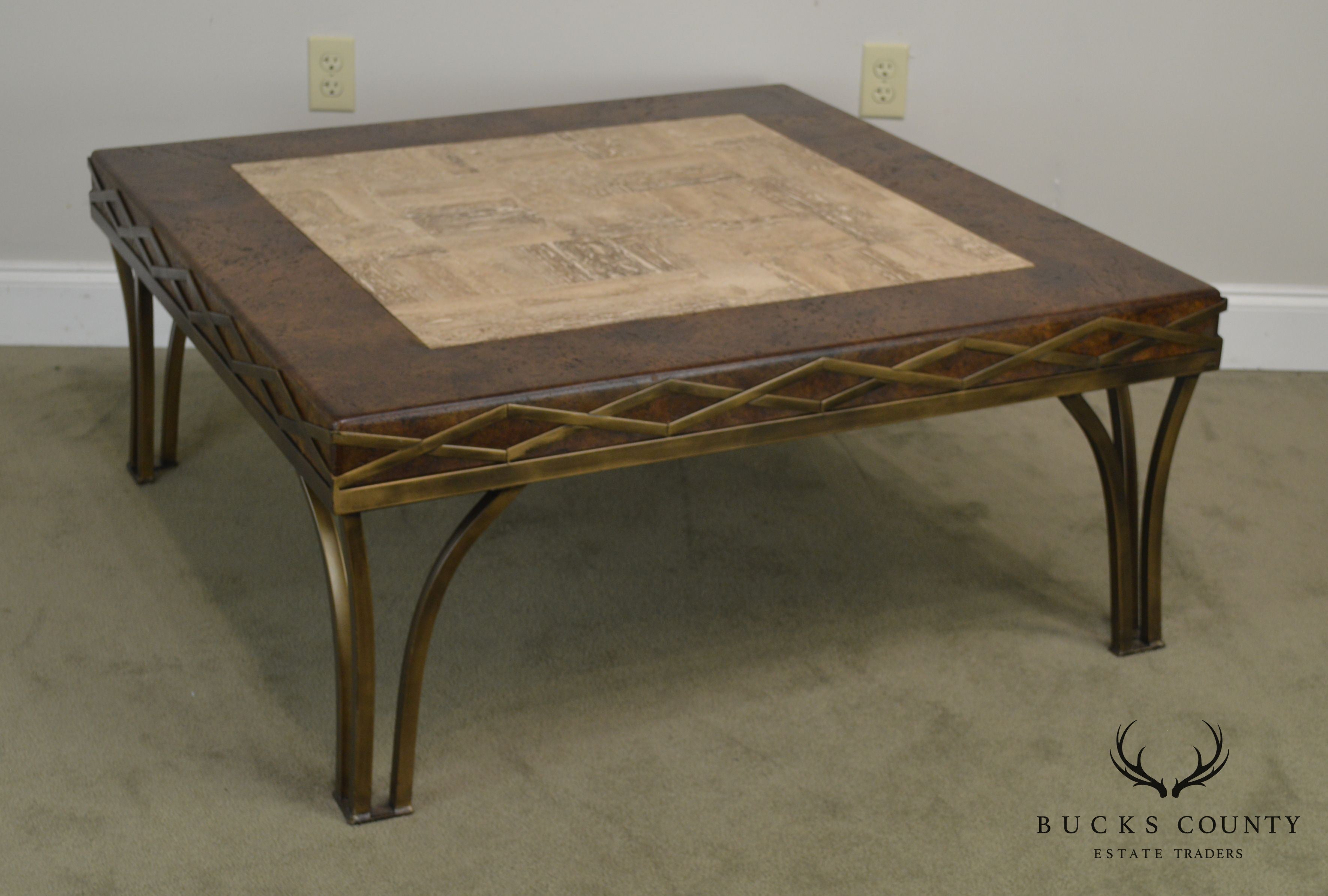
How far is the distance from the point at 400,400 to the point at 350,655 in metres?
0.27

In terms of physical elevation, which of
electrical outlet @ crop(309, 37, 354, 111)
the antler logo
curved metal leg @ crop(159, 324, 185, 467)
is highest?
electrical outlet @ crop(309, 37, 354, 111)

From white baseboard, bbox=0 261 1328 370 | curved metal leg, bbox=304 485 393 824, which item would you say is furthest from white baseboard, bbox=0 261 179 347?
curved metal leg, bbox=304 485 393 824

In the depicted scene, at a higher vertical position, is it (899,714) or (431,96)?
(431,96)

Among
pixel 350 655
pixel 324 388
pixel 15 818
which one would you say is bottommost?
pixel 15 818

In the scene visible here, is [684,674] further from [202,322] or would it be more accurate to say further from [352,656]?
[202,322]

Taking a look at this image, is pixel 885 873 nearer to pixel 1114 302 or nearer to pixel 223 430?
pixel 1114 302

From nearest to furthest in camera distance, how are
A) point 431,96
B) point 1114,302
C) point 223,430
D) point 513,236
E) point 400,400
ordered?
point 400,400, point 1114,302, point 513,236, point 223,430, point 431,96

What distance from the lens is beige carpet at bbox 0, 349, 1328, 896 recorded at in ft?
4.31

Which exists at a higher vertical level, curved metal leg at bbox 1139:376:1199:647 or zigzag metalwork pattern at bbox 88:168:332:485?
zigzag metalwork pattern at bbox 88:168:332:485

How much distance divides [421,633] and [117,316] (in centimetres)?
123

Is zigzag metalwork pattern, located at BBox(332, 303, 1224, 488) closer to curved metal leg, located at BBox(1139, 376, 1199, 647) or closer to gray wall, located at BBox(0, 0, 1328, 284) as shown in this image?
curved metal leg, located at BBox(1139, 376, 1199, 647)

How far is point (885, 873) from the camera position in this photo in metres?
1.30

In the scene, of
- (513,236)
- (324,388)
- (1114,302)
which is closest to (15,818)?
(324,388)

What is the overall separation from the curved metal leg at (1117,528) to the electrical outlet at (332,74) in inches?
47.5
